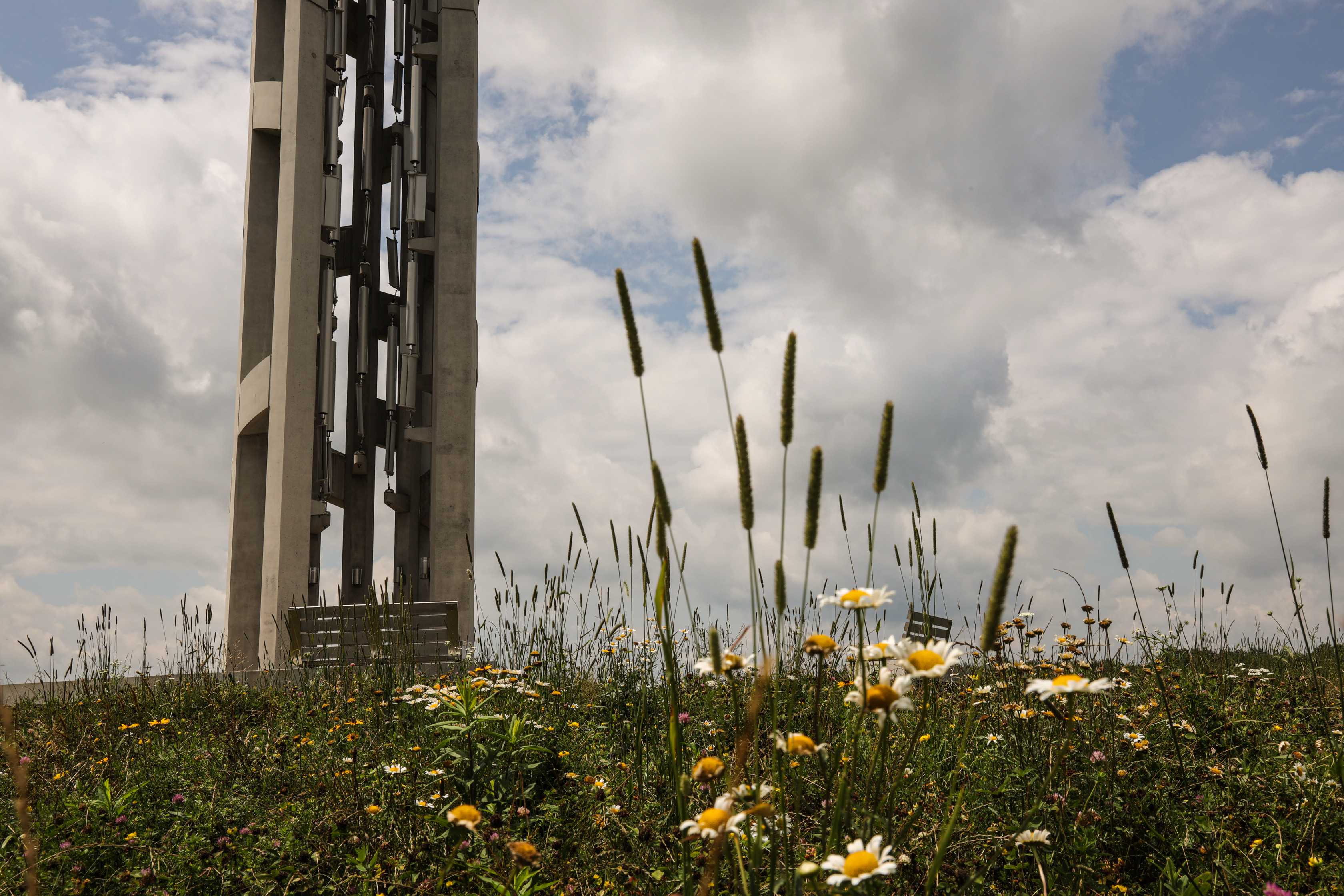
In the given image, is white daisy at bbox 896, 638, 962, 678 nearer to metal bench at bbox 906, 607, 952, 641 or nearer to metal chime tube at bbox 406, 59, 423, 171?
metal bench at bbox 906, 607, 952, 641

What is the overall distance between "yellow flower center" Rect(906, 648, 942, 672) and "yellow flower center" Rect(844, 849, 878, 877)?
0.32 m

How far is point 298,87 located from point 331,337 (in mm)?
3174

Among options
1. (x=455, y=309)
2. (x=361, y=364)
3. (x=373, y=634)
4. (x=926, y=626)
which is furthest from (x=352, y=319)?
(x=926, y=626)

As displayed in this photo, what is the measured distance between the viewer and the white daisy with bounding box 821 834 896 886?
4.87 ft

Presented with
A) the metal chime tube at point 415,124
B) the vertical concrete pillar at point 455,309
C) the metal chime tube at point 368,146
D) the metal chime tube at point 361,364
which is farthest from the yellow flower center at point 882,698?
the metal chime tube at point 368,146

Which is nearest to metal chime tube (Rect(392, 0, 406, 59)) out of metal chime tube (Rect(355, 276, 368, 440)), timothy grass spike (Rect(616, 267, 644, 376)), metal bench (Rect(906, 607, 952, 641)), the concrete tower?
the concrete tower

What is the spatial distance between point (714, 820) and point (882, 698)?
1.15 feet

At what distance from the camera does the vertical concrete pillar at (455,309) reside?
36.3 ft

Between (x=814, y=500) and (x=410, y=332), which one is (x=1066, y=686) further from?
(x=410, y=332)

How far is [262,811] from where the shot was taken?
3.36 meters

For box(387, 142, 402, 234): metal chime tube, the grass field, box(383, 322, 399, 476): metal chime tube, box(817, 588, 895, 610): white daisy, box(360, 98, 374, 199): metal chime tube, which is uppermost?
box(360, 98, 374, 199): metal chime tube

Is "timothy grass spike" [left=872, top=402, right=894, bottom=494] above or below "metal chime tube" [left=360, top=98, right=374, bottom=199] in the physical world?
below

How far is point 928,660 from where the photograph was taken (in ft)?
5.27

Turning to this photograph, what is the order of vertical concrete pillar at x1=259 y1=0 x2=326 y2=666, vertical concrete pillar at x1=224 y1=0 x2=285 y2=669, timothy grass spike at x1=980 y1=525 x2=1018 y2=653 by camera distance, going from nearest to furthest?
timothy grass spike at x1=980 y1=525 x2=1018 y2=653, vertical concrete pillar at x1=259 y1=0 x2=326 y2=666, vertical concrete pillar at x1=224 y1=0 x2=285 y2=669
